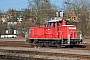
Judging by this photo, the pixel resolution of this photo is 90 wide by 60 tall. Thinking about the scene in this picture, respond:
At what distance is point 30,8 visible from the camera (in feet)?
247

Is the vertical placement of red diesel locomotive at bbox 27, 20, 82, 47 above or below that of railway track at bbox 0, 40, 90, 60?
above

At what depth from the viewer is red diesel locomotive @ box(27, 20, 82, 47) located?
26141 mm

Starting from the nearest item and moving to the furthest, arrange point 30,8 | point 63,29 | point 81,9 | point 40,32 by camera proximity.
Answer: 1. point 63,29
2. point 40,32
3. point 81,9
4. point 30,8

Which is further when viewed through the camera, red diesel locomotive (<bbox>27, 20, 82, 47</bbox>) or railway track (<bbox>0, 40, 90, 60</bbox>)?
red diesel locomotive (<bbox>27, 20, 82, 47</bbox>)

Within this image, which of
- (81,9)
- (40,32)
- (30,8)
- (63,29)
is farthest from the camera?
(30,8)

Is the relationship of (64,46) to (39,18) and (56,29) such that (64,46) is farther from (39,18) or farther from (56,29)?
(39,18)

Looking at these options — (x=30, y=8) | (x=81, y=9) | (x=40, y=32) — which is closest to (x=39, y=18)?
(x=30, y=8)

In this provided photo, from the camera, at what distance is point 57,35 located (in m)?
27.0

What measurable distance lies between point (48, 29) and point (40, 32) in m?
1.19

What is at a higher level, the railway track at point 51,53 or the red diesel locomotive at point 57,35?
the red diesel locomotive at point 57,35

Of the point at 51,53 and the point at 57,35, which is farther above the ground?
the point at 57,35

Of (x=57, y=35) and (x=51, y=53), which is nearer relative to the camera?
(x=51, y=53)

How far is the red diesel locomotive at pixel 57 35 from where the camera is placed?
85.8 feet

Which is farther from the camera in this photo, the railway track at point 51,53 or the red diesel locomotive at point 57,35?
the red diesel locomotive at point 57,35
